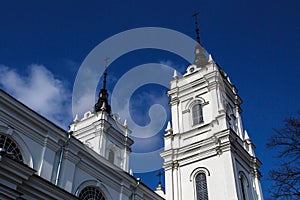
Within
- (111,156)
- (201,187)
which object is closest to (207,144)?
(201,187)

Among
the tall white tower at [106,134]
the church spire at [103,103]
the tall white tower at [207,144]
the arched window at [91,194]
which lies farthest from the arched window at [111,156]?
the arched window at [91,194]

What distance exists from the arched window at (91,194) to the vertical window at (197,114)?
37.8ft

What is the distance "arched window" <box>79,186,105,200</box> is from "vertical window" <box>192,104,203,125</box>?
37.8 feet

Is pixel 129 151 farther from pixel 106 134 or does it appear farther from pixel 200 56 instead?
pixel 200 56

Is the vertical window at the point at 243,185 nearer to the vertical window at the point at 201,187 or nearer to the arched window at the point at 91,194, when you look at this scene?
the vertical window at the point at 201,187

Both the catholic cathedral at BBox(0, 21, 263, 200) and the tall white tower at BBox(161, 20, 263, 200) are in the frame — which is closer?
the catholic cathedral at BBox(0, 21, 263, 200)

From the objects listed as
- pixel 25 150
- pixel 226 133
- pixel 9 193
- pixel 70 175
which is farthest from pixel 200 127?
pixel 9 193

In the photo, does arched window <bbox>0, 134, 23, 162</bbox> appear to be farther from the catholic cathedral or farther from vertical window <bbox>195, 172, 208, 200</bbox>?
vertical window <bbox>195, 172, 208, 200</bbox>

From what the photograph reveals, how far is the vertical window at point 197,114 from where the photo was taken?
27.9 meters

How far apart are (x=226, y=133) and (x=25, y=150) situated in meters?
13.8

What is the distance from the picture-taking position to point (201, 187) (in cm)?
2445

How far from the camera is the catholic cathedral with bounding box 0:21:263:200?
49.5ft

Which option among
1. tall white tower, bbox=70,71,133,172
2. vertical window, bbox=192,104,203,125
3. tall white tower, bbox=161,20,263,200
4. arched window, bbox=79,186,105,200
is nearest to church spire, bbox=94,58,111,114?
tall white tower, bbox=70,71,133,172

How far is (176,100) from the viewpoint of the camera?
2975 cm
